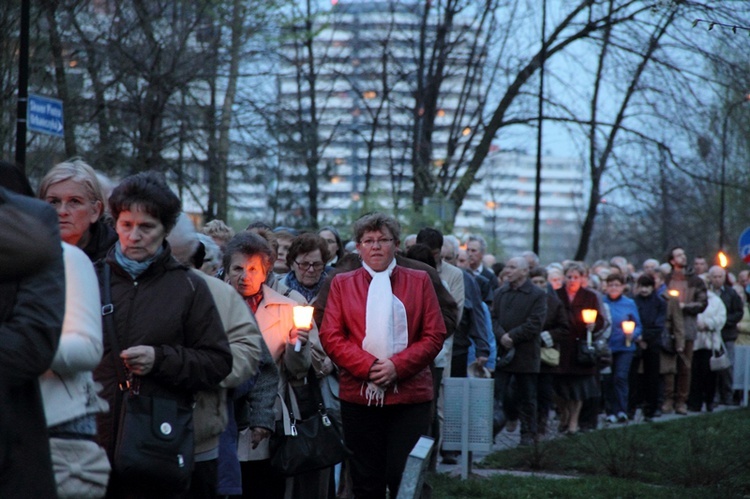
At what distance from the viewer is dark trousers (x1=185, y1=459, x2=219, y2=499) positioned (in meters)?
5.22

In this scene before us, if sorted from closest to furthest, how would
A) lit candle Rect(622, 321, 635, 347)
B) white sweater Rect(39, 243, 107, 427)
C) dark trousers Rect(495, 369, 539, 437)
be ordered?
white sweater Rect(39, 243, 107, 427)
dark trousers Rect(495, 369, 539, 437)
lit candle Rect(622, 321, 635, 347)

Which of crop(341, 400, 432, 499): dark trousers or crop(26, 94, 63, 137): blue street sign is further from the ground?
crop(26, 94, 63, 137): blue street sign

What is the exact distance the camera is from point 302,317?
6.97 meters

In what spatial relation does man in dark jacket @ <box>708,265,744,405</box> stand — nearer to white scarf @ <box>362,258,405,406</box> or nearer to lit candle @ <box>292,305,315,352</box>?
white scarf @ <box>362,258,405,406</box>

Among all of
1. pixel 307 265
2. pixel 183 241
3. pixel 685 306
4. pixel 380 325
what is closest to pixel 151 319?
pixel 183 241

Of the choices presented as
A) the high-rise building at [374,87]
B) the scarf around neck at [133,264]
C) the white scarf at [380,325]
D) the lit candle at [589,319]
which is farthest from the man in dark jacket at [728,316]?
the scarf around neck at [133,264]

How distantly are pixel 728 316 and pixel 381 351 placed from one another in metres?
15.9

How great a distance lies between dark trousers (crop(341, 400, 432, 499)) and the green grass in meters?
2.10

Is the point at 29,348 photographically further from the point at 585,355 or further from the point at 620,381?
the point at 620,381

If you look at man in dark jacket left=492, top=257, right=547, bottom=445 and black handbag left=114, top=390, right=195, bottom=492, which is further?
man in dark jacket left=492, top=257, right=547, bottom=445

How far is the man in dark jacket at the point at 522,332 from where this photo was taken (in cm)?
1392

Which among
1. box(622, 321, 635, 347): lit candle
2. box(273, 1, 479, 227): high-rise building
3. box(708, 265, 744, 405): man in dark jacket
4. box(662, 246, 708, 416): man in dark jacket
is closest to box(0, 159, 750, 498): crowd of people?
box(622, 321, 635, 347): lit candle

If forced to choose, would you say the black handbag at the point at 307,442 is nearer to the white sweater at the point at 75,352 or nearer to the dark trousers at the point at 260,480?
the dark trousers at the point at 260,480

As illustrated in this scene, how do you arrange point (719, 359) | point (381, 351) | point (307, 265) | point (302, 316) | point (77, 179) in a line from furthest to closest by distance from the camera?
1. point (719, 359)
2. point (307, 265)
3. point (381, 351)
4. point (302, 316)
5. point (77, 179)
